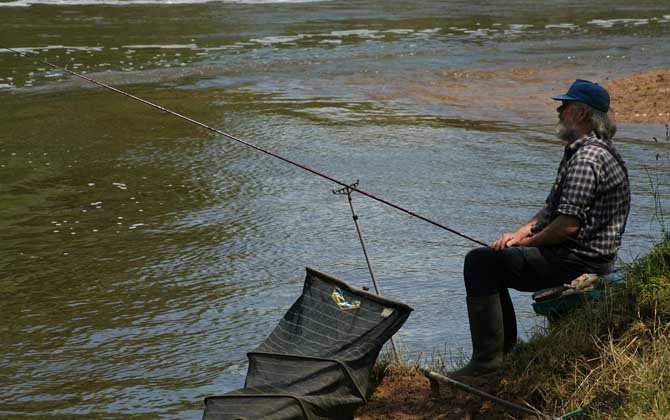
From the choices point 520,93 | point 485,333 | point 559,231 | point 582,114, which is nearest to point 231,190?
point 485,333

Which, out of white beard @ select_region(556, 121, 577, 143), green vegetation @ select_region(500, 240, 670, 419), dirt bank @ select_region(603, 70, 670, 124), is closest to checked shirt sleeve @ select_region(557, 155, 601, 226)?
white beard @ select_region(556, 121, 577, 143)

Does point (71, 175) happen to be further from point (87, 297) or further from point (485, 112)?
point (485, 112)

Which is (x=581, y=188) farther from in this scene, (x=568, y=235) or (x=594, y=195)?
(x=568, y=235)

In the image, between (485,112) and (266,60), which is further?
(266,60)

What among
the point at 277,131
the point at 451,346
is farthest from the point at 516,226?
the point at 277,131

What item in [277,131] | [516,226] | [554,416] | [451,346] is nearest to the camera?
[554,416]

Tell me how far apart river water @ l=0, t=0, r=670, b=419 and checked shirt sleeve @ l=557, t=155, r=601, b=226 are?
4.86ft

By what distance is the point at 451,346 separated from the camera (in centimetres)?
595

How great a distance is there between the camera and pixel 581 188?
15.2 feet

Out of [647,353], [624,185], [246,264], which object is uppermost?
[624,185]

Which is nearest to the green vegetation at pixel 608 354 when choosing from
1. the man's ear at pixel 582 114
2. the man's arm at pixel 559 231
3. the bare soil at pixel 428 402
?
the bare soil at pixel 428 402

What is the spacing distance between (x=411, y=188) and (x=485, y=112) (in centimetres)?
479

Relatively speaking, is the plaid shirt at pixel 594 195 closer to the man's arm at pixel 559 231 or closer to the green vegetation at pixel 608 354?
the man's arm at pixel 559 231

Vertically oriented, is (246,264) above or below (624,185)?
below
